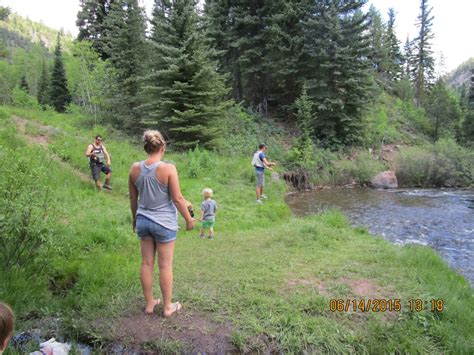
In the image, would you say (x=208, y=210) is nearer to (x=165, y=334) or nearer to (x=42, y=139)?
(x=165, y=334)

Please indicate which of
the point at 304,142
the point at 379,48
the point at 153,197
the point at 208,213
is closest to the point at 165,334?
the point at 153,197

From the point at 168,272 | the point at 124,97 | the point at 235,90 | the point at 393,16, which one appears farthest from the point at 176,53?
the point at 393,16

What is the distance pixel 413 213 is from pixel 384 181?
23.5ft

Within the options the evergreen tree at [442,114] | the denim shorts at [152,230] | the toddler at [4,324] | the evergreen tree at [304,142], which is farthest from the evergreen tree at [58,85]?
the evergreen tree at [442,114]

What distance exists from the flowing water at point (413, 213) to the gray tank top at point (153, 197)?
587 cm

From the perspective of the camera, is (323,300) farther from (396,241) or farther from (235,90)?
(235,90)

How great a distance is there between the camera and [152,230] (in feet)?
11.9

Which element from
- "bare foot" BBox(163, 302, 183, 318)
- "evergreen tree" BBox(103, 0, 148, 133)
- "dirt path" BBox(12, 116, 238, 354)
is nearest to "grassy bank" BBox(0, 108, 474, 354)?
"dirt path" BBox(12, 116, 238, 354)

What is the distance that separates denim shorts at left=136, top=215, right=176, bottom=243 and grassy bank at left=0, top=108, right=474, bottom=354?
1.01 m

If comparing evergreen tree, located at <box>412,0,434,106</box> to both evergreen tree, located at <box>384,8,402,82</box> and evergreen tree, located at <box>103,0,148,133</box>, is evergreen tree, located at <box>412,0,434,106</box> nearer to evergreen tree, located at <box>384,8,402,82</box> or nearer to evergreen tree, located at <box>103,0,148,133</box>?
evergreen tree, located at <box>384,8,402,82</box>

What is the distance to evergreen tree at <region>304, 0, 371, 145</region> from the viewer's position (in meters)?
20.5

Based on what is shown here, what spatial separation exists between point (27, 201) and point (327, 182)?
1610cm
